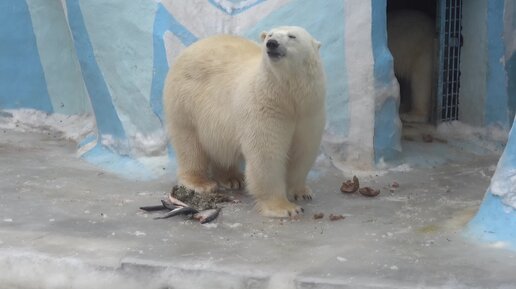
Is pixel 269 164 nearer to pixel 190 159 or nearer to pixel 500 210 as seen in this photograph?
pixel 190 159

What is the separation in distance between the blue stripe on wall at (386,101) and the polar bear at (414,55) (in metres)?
1.17

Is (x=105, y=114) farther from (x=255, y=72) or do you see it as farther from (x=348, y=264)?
(x=348, y=264)

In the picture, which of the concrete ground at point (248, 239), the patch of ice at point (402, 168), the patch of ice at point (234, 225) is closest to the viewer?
the concrete ground at point (248, 239)

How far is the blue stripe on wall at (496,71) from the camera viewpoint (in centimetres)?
644

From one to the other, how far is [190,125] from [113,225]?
3.39ft

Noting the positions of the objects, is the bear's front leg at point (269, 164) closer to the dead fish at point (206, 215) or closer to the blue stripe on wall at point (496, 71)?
the dead fish at point (206, 215)

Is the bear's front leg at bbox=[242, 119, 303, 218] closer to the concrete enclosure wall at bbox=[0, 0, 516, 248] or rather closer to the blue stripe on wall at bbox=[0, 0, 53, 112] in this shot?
the concrete enclosure wall at bbox=[0, 0, 516, 248]

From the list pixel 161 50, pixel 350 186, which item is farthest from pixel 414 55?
pixel 161 50

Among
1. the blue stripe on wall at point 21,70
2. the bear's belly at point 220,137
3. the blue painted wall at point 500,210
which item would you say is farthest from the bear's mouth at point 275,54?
the blue stripe on wall at point 21,70

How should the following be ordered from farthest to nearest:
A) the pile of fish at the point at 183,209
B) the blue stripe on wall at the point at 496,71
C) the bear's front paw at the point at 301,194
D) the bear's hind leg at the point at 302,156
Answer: the blue stripe on wall at the point at 496,71
the bear's front paw at the point at 301,194
the bear's hind leg at the point at 302,156
the pile of fish at the point at 183,209

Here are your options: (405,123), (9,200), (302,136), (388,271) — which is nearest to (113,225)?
(9,200)

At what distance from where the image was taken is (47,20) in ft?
24.2

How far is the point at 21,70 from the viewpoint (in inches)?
296

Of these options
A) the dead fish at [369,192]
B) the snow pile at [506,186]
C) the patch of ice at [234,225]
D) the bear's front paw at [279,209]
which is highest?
the snow pile at [506,186]
